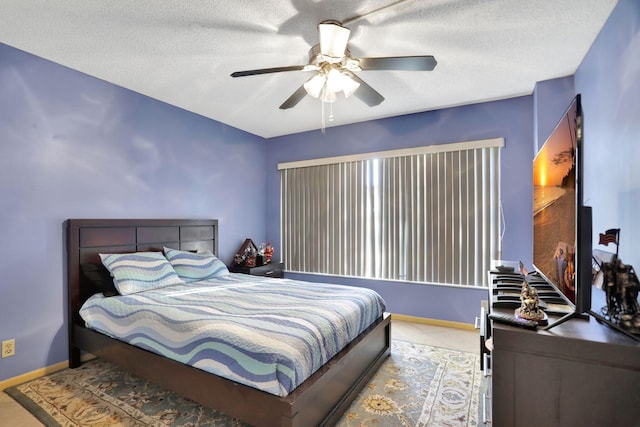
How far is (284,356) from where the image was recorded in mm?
1592

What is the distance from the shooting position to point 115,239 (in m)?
3.04

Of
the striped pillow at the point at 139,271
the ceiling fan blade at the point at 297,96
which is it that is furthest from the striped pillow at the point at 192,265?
the ceiling fan blade at the point at 297,96

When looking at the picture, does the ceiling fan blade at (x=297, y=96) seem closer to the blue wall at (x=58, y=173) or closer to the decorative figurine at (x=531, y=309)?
the blue wall at (x=58, y=173)

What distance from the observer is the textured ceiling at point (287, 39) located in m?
1.94

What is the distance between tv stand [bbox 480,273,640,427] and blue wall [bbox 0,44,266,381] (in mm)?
3272

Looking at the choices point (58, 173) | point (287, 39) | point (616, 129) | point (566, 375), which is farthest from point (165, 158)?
point (616, 129)

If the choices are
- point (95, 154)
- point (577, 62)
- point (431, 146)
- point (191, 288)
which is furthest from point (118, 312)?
point (577, 62)

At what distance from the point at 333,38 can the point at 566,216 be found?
61.2 inches

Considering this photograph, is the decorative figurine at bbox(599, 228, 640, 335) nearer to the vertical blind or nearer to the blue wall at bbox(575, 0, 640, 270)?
the blue wall at bbox(575, 0, 640, 270)

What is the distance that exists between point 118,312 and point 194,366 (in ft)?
3.03

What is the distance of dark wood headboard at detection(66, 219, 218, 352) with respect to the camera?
8.92 ft

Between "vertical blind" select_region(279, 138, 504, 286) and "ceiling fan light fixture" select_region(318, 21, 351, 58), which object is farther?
"vertical blind" select_region(279, 138, 504, 286)

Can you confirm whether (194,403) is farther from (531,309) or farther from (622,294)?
(622,294)

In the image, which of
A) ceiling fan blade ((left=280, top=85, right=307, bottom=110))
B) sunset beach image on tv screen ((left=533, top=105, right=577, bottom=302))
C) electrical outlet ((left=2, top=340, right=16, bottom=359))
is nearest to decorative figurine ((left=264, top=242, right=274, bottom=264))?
ceiling fan blade ((left=280, top=85, right=307, bottom=110))
